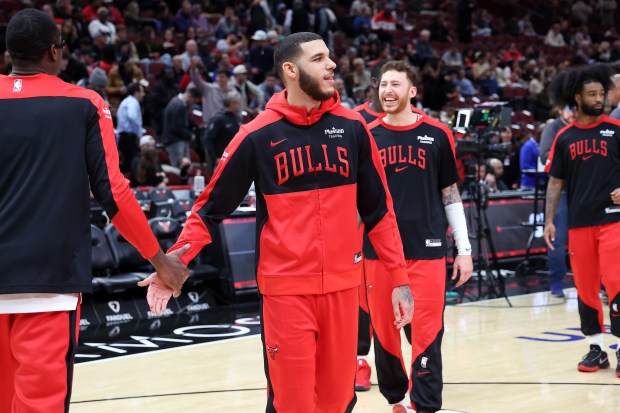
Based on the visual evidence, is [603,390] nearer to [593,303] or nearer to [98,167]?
[593,303]

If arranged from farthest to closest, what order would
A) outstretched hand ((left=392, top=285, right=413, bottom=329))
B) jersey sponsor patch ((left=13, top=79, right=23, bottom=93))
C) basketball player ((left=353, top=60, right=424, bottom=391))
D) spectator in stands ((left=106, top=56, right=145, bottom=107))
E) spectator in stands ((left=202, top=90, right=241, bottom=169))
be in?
spectator in stands ((left=106, top=56, right=145, bottom=107)) < spectator in stands ((left=202, top=90, right=241, bottom=169)) < basketball player ((left=353, top=60, right=424, bottom=391)) < outstretched hand ((left=392, top=285, right=413, bottom=329)) < jersey sponsor patch ((left=13, top=79, right=23, bottom=93))

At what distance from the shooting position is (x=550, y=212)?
754 cm

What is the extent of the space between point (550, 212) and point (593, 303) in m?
0.76

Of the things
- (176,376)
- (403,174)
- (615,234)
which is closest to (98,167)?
(403,174)

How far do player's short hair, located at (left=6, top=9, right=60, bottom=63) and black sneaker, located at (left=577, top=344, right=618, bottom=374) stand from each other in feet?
16.7

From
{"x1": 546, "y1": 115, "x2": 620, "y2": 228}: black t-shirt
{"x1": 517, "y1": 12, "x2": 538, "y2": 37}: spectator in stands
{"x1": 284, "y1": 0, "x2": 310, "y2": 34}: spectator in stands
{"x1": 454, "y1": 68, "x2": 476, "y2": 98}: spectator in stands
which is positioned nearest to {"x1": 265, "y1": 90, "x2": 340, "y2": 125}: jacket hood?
{"x1": 546, "y1": 115, "x2": 620, "y2": 228}: black t-shirt

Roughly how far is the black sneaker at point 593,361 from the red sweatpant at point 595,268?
0.14m

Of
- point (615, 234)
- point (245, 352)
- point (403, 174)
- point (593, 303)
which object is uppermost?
point (403, 174)

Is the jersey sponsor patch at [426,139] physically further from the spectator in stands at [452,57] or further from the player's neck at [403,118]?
the spectator in stands at [452,57]

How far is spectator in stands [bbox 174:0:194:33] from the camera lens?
18.5m

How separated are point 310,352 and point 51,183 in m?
1.26

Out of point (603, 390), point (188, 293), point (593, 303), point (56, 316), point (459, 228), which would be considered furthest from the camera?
point (188, 293)

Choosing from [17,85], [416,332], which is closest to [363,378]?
[416,332]

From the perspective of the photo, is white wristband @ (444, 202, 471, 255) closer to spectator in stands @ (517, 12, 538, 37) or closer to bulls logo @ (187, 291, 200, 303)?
bulls logo @ (187, 291, 200, 303)
